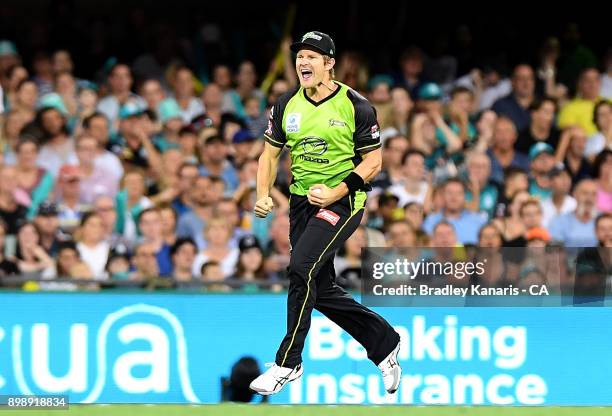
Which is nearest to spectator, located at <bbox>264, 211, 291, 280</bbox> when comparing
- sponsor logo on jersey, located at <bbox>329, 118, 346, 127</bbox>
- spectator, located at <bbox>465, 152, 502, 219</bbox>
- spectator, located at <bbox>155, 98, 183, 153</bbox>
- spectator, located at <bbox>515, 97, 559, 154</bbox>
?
spectator, located at <bbox>465, 152, 502, 219</bbox>

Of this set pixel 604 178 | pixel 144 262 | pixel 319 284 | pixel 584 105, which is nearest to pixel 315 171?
pixel 319 284

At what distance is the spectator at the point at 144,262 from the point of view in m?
11.6

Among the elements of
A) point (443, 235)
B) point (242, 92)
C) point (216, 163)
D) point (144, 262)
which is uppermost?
point (242, 92)

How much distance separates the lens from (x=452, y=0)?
16641mm

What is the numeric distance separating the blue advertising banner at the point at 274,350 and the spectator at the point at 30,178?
260cm

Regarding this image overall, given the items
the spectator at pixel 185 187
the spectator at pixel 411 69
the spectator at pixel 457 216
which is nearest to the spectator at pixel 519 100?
the spectator at pixel 411 69

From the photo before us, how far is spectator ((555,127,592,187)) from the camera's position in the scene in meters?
13.7

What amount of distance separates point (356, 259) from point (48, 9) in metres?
5.88

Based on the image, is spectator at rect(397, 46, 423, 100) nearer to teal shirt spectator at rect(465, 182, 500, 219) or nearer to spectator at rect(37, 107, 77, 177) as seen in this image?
teal shirt spectator at rect(465, 182, 500, 219)

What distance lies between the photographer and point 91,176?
12945 mm

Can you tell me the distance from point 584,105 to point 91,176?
5.02 metres

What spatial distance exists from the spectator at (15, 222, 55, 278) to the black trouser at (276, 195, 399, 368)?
369 centimetres

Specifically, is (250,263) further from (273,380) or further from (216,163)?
(273,380)

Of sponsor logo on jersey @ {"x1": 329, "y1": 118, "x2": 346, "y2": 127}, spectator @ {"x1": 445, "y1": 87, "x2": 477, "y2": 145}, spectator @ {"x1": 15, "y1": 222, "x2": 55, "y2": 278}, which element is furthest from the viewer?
spectator @ {"x1": 445, "y1": 87, "x2": 477, "y2": 145}
